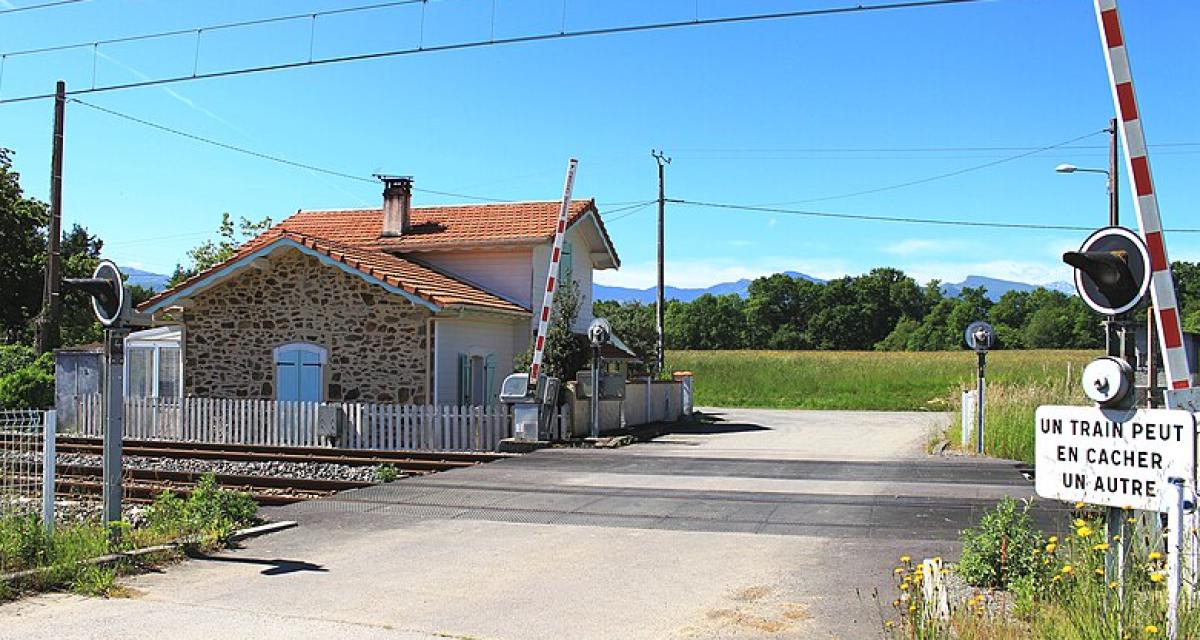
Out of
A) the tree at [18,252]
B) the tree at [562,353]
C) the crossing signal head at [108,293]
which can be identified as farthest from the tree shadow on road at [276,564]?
the tree at [18,252]

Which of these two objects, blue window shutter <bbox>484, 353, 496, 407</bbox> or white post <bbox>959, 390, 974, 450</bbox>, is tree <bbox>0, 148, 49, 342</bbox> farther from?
white post <bbox>959, 390, 974, 450</bbox>

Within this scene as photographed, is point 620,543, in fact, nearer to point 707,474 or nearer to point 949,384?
point 707,474

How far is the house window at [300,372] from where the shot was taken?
Result: 22766mm

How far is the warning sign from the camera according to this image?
16.1ft

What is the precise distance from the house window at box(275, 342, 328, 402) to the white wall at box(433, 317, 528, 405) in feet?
8.84

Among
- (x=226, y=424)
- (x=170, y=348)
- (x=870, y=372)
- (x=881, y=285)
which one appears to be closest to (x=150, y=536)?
(x=226, y=424)

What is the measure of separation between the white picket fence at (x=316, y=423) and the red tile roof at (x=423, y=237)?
2.61 metres

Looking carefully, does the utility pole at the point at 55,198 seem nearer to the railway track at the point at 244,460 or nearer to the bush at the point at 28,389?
the bush at the point at 28,389

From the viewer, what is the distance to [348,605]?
7.54 metres

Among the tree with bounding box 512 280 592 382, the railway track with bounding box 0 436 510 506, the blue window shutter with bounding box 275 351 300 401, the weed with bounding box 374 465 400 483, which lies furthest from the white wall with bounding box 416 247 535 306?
the weed with bounding box 374 465 400 483

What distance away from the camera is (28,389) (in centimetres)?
2798

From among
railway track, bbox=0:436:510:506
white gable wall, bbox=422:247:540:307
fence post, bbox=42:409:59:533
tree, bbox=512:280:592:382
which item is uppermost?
white gable wall, bbox=422:247:540:307

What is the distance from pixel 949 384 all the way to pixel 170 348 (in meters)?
34.2

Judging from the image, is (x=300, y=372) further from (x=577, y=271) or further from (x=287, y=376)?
(x=577, y=271)
